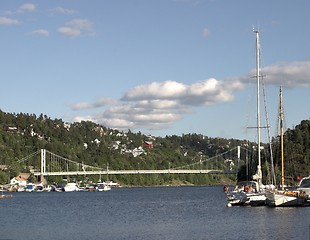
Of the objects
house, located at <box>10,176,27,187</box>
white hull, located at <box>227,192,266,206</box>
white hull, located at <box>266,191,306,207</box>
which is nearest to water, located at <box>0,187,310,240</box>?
white hull, located at <box>266,191,306,207</box>

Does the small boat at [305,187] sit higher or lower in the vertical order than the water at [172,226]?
higher

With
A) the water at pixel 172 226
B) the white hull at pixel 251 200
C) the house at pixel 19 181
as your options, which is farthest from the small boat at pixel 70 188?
the water at pixel 172 226

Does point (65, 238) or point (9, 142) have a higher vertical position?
point (9, 142)

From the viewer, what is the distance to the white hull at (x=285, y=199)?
59.5m

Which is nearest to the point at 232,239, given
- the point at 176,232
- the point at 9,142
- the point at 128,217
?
the point at 176,232

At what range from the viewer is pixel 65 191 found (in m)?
155

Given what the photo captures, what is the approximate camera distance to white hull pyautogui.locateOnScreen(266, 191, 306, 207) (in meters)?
59.5

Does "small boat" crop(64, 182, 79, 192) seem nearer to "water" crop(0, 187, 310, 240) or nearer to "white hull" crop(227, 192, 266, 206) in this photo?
"white hull" crop(227, 192, 266, 206)

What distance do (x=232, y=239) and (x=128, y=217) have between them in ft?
69.4

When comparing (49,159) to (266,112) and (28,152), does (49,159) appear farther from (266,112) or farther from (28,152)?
(266,112)

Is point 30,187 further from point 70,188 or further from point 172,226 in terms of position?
point 172,226

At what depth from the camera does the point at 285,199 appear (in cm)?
5950

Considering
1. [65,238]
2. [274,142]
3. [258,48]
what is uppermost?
[258,48]

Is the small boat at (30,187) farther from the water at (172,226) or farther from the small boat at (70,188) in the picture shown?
the water at (172,226)
